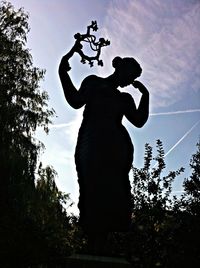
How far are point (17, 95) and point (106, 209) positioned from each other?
45.3ft

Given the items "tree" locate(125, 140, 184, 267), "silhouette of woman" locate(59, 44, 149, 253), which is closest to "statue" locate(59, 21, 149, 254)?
"silhouette of woman" locate(59, 44, 149, 253)

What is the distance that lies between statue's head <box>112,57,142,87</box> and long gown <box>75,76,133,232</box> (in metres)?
0.15

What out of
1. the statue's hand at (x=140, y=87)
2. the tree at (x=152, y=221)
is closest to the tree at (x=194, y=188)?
the tree at (x=152, y=221)

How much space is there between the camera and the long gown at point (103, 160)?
12.5 ft

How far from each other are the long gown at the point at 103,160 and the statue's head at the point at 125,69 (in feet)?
0.49

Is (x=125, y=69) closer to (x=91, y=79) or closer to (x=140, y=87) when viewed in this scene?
(x=140, y=87)

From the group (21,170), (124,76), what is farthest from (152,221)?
(124,76)

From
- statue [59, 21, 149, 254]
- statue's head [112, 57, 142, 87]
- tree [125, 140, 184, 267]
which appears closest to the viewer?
statue [59, 21, 149, 254]

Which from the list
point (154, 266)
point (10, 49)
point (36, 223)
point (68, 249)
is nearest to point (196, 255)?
point (154, 266)

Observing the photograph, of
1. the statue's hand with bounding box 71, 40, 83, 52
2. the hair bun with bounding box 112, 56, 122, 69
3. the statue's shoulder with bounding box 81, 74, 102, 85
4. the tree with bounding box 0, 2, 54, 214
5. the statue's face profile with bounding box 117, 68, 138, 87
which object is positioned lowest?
the statue's shoulder with bounding box 81, 74, 102, 85

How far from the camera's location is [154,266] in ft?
45.1

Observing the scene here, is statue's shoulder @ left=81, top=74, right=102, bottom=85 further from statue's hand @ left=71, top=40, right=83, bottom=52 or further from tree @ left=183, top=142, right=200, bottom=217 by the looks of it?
tree @ left=183, top=142, right=200, bottom=217

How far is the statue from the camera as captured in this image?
3.81 m

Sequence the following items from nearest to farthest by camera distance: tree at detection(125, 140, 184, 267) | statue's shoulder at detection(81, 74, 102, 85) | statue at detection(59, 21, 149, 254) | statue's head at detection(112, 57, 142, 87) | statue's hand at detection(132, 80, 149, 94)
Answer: statue at detection(59, 21, 149, 254) < statue's shoulder at detection(81, 74, 102, 85) < statue's head at detection(112, 57, 142, 87) < statue's hand at detection(132, 80, 149, 94) < tree at detection(125, 140, 184, 267)
